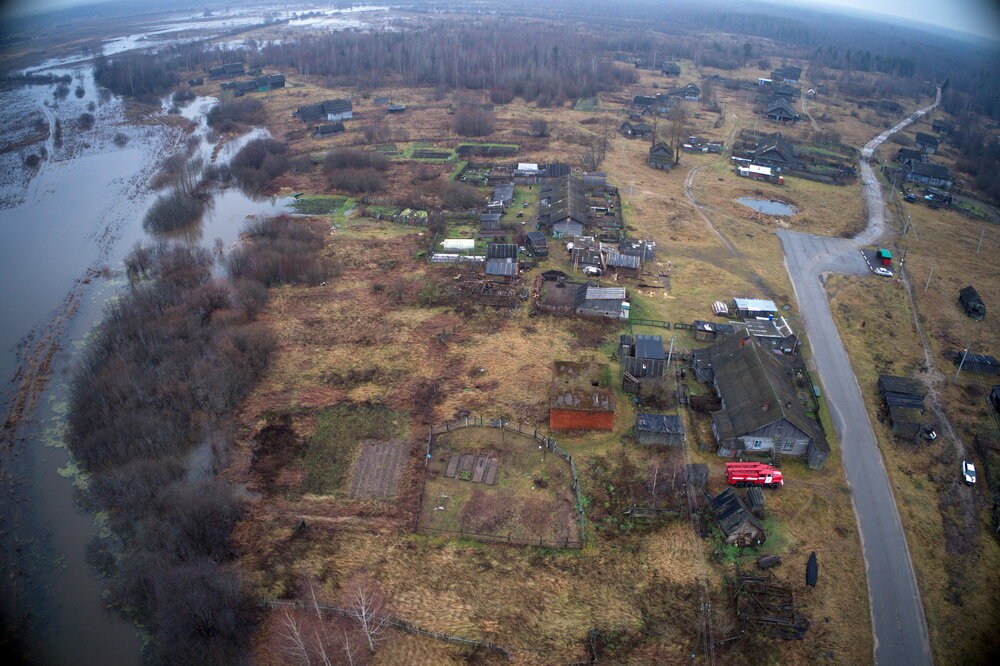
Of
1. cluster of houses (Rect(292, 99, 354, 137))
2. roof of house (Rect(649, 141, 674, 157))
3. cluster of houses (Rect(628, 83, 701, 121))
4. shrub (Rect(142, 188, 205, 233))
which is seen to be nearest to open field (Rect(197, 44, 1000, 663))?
shrub (Rect(142, 188, 205, 233))

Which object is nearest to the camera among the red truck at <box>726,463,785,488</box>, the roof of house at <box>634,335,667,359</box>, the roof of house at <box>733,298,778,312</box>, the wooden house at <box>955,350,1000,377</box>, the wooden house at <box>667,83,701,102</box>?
the red truck at <box>726,463,785,488</box>

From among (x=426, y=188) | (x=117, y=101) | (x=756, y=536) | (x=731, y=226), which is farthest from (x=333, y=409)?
(x=117, y=101)

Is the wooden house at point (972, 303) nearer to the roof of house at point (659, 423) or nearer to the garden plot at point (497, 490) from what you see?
the roof of house at point (659, 423)

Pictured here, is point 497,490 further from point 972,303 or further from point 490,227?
point 972,303

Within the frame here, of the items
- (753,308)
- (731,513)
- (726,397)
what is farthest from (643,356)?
(753,308)

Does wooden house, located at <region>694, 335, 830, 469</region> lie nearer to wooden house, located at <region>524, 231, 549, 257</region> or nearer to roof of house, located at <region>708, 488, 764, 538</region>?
roof of house, located at <region>708, 488, 764, 538</region>

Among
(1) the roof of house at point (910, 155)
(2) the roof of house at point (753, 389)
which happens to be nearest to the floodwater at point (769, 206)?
(1) the roof of house at point (910, 155)
